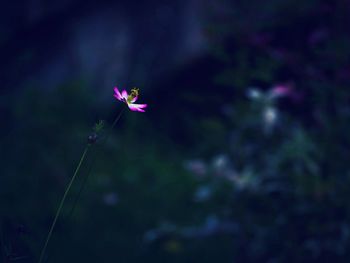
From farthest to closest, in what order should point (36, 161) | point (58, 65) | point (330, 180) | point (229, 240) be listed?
point (58, 65) < point (36, 161) < point (229, 240) < point (330, 180)

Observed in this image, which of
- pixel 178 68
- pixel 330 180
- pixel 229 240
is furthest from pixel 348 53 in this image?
pixel 178 68

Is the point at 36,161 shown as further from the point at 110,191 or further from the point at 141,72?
the point at 141,72

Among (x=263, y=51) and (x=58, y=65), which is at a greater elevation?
A: (x=58, y=65)

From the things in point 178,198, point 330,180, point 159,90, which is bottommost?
point 330,180

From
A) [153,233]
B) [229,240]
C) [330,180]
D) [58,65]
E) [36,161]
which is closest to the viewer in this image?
[330,180]

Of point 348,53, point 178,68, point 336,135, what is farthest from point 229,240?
point 178,68

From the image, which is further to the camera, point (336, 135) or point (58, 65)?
point (58, 65)
